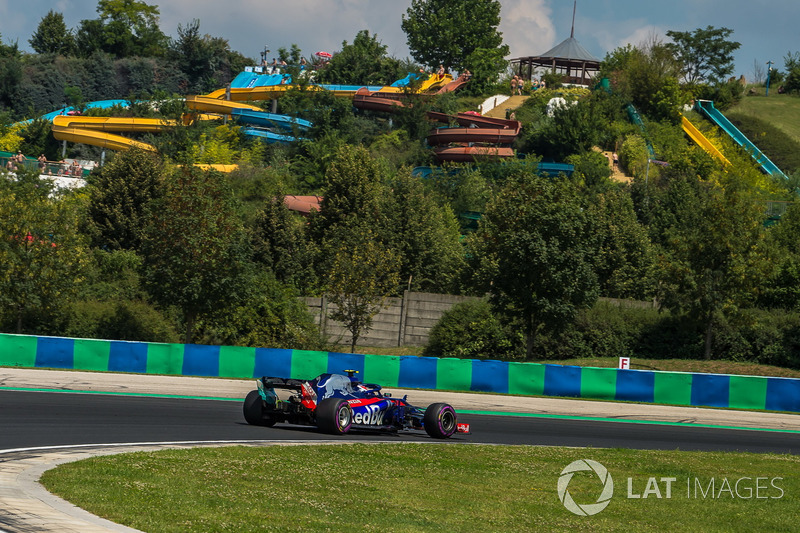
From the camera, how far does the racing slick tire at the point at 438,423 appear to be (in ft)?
61.6

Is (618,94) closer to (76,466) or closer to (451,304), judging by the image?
(451,304)

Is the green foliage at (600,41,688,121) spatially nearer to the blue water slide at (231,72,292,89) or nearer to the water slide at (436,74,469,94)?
the water slide at (436,74,469,94)

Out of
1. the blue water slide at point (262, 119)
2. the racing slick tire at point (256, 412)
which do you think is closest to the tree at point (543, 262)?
the racing slick tire at point (256, 412)

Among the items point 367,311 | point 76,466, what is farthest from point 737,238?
point 76,466

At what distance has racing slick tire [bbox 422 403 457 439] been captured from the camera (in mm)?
18766

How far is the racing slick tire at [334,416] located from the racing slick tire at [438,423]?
1731 mm

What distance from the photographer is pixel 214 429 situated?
712 inches

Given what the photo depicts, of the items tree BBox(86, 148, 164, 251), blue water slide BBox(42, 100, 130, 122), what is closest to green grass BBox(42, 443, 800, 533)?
tree BBox(86, 148, 164, 251)

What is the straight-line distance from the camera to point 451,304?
43.8 m

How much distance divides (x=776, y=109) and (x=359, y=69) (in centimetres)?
5060

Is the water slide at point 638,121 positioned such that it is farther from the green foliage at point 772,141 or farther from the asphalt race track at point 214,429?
the asphalt race track at point 214,429

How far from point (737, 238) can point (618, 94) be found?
60.0 metres

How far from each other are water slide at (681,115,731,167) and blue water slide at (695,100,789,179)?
2319mm

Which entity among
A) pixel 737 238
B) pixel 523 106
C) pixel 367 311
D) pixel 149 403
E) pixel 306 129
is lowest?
pixel 149 403
